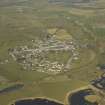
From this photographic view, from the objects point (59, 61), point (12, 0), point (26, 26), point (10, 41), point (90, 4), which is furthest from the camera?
point (12, 0)

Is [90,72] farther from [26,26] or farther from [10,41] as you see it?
[26,26]

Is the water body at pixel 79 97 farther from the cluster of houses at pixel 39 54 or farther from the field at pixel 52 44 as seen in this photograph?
the cluster of houses at pixel 39 54

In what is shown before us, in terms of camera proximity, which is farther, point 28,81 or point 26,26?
point 26,26

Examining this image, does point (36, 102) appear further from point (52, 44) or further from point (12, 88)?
point (52, 44)

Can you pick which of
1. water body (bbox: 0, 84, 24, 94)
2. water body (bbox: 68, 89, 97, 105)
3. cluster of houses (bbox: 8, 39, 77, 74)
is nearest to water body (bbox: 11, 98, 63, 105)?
water body (bbox: 68, 89, 97, 105)

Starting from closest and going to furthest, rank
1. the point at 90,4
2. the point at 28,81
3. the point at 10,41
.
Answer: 1. the point at 28,81
2. the point at 10,41
3. the point at 90,4

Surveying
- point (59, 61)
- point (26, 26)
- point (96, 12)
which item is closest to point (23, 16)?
point (26, 26)

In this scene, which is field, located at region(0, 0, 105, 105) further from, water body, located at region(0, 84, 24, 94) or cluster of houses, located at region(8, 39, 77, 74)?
water body, located at region(0, 84, 24, 94)
